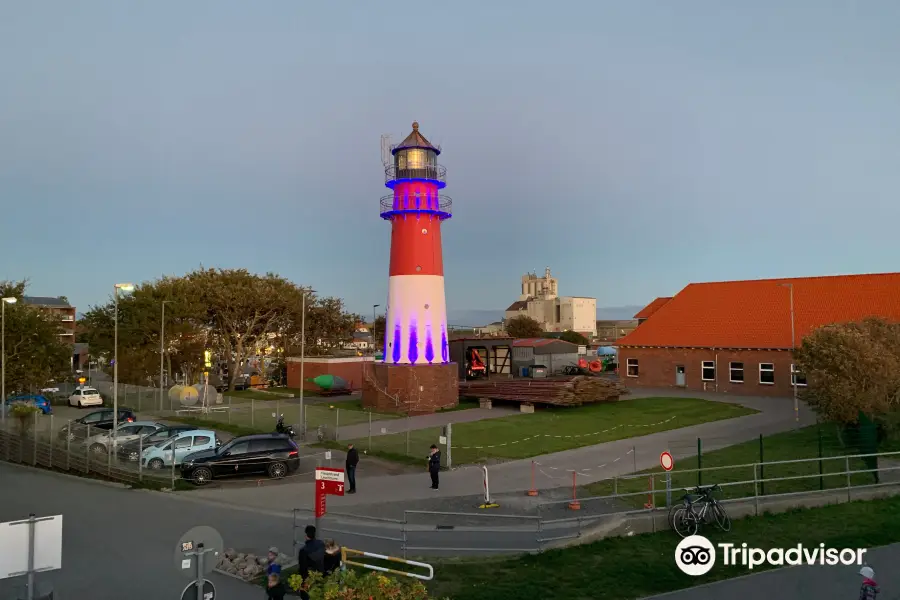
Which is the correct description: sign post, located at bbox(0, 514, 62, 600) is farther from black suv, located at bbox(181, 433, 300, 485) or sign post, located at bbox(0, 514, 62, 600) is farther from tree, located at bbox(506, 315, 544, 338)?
tree, located at bbox(506, 315, 544, 338)

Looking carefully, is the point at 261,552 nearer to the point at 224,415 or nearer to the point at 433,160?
the point at 224,415

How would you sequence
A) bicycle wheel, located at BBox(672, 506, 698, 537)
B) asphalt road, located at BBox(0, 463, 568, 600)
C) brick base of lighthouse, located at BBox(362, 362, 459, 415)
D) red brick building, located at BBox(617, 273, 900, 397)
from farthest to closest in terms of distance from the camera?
red brick building, located at BBox(617, 273, 900, 397) → brick base of lighthouse, located at BBox(362, 362, 459, 415) → bicycle wheel, located at BBox(672, 506, 698, 537) → asphalt road, located at BBox(0, 463, 568, 600)

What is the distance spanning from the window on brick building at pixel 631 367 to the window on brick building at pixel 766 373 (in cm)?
1032

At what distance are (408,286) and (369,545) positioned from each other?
26940mm

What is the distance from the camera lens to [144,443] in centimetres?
2834

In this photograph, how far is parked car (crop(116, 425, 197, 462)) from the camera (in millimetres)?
27141

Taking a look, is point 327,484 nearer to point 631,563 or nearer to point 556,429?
point 631,563

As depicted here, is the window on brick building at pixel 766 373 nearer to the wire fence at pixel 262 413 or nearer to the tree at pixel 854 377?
the tree at pixel 854 377

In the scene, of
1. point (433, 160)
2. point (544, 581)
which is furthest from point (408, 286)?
point (544, 581)

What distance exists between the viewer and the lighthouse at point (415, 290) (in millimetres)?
41094

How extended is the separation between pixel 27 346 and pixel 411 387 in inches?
919

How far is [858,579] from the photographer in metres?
12.8

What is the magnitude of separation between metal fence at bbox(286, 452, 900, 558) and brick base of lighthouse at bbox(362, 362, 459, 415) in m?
20.6

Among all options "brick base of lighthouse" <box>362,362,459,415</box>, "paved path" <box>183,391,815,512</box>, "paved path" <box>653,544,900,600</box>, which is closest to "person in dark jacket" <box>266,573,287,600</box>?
"paved path" <box>653,544,900,600</box>
